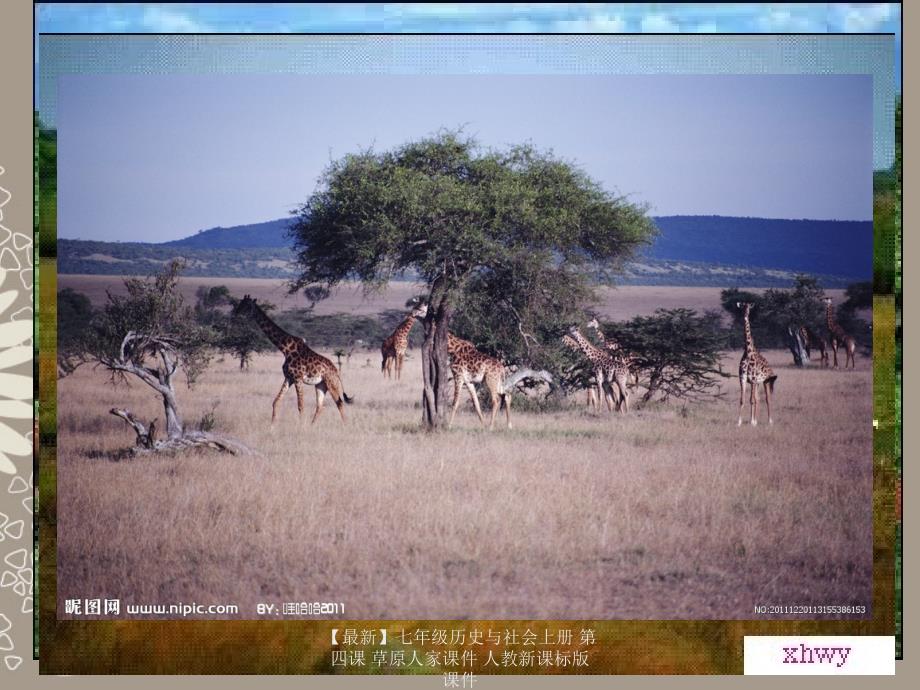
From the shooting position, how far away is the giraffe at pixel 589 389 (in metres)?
13.5

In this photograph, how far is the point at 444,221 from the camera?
1084 centimetres

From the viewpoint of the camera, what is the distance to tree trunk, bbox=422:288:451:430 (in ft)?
37.7

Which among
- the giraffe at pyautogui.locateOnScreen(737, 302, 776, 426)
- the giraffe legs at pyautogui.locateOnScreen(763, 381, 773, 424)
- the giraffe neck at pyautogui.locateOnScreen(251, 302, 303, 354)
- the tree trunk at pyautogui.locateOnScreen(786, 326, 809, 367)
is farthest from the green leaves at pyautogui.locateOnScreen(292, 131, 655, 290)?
the tree trunk at pyautogui.locateOnScreen(786, 326, 809, 367)

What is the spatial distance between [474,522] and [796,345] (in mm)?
7615

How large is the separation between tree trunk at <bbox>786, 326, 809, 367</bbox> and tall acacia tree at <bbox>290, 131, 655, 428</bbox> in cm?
364

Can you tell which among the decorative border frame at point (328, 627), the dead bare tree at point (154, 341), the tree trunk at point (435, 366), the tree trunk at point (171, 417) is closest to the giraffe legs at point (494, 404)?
the tree trunk at point (435, 366)

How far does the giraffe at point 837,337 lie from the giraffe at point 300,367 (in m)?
5.46

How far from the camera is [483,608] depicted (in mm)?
7863

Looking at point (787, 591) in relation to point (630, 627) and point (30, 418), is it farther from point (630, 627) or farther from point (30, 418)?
point (30, 418)

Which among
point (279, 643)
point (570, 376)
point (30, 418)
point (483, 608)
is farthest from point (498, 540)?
point (570, 376)

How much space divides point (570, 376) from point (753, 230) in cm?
371

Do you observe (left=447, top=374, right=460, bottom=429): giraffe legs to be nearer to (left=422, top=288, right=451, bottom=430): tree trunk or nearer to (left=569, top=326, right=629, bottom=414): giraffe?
(left=422, top=288, right=451, bottom=430): tree trunk
